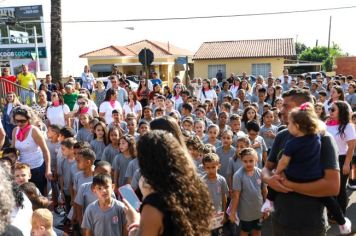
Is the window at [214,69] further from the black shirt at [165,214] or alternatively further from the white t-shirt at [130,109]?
the black shirt at [165,214]

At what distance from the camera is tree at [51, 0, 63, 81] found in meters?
12.2

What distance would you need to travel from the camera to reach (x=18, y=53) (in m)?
45.6

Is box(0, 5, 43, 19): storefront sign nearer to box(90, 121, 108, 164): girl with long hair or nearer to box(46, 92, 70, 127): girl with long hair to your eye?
box(46, 92, 70, 127): girl with long hair

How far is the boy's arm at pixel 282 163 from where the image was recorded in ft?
9.30

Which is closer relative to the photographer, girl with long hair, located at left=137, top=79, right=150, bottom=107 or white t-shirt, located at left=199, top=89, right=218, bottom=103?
white t-shirt, located at left=199, top=89, right=218, bottom=103

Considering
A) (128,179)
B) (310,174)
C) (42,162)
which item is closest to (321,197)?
(310,174)

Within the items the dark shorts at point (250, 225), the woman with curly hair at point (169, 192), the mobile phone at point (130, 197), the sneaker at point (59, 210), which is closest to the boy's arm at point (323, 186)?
the woman with curly hair at point (169, 192)

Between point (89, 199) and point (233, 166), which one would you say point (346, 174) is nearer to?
point (233, 166)

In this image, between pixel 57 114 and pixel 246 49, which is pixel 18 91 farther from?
pixel 246 49

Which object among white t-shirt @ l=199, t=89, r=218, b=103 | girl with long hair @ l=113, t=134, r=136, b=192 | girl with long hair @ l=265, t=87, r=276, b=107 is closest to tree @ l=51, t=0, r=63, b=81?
white t-shirt @ l=199, t=89, r=218, b=103

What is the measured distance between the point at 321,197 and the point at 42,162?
4.25 m

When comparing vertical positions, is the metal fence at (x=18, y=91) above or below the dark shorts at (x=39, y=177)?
above

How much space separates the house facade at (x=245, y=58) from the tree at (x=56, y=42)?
24.2 meters

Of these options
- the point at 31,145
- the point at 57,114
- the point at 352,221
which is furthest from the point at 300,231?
the point at 57,114
